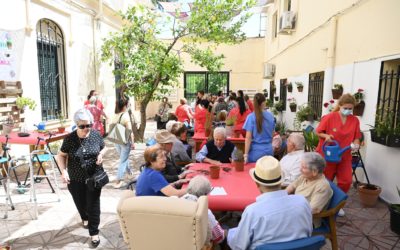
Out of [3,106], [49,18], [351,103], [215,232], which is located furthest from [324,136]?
[49,18]

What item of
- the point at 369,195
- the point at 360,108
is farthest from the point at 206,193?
the point at 360,108

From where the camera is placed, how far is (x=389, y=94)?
13.6 ft

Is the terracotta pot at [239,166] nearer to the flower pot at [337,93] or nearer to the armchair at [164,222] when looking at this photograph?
the armchair at [164,222]

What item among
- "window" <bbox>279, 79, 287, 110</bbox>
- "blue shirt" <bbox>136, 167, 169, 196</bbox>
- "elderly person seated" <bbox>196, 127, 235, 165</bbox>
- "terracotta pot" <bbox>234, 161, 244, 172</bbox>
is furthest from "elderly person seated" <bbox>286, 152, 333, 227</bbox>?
"window" <bbox>279, 79, 287, 110</bbox>

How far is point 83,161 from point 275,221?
207 cm

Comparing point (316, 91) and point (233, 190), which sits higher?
point (316, 91)

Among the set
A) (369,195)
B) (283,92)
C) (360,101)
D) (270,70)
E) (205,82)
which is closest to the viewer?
(369,195)

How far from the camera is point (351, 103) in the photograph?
11.5ft

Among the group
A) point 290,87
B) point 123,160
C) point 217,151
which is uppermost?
point 290,87

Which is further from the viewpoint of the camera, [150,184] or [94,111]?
[94,111]

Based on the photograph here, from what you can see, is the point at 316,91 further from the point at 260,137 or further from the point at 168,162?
the point at 168,162

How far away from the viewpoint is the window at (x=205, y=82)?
15648 millimetres

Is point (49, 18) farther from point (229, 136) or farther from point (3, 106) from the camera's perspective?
point (229, 136)

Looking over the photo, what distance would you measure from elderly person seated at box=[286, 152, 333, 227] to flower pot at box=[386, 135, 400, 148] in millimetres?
1737
